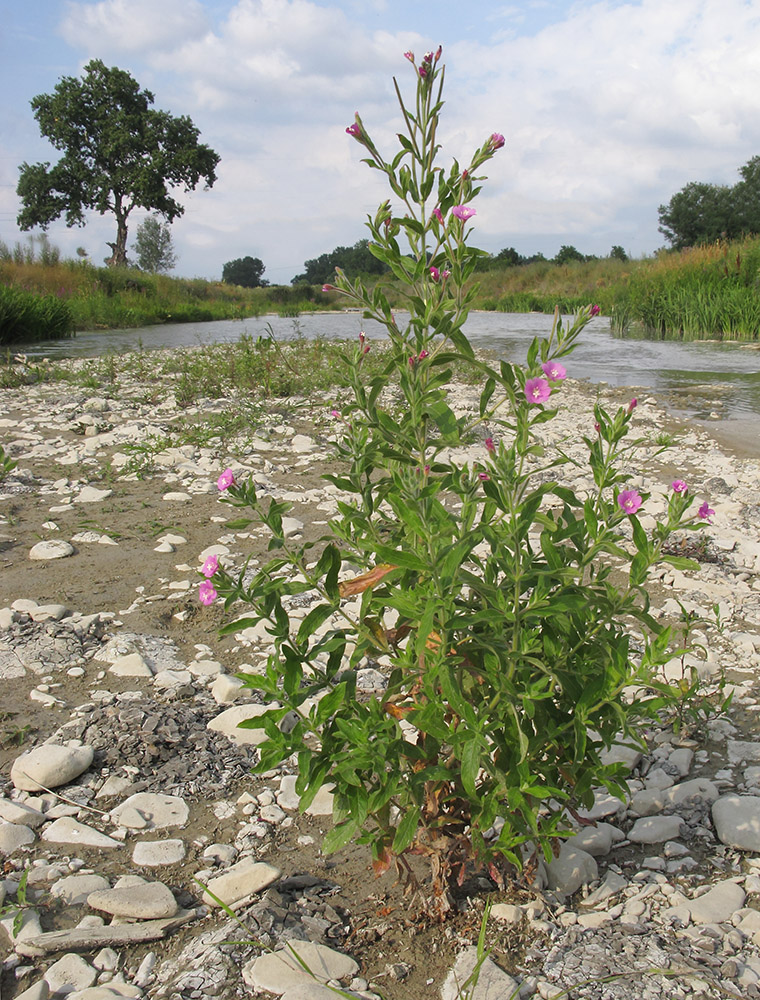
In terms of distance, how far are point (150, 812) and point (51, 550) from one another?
75.0 inches

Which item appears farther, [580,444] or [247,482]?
[580,444]

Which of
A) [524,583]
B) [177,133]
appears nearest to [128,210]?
[177,133]

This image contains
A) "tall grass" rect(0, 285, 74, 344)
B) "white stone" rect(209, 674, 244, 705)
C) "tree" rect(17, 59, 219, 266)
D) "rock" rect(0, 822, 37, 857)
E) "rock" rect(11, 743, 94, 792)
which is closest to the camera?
"rock" rect(0, 822, 37, 857)

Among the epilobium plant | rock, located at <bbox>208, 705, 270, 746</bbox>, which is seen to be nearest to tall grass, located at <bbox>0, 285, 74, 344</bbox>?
rock, located at <bbox>208, 705, 270, 746</bbox>

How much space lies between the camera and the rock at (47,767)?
1.96m

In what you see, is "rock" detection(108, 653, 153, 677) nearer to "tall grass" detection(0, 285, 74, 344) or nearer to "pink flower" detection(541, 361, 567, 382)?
"pink flower" detection(541, 361, 567, 382)

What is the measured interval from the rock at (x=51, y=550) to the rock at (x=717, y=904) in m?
2.95

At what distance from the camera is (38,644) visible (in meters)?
2.63

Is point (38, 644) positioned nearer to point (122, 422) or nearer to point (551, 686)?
point (551, 686)

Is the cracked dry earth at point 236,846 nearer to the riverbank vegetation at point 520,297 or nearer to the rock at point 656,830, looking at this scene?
the rock at point 656,830

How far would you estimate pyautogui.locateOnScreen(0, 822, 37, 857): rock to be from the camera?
1.73m

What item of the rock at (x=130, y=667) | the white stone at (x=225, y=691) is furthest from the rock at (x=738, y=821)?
the rock at (x=130, y=667)

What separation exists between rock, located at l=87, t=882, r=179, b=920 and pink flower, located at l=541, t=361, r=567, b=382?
1.36 meters

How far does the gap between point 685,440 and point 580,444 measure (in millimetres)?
941
